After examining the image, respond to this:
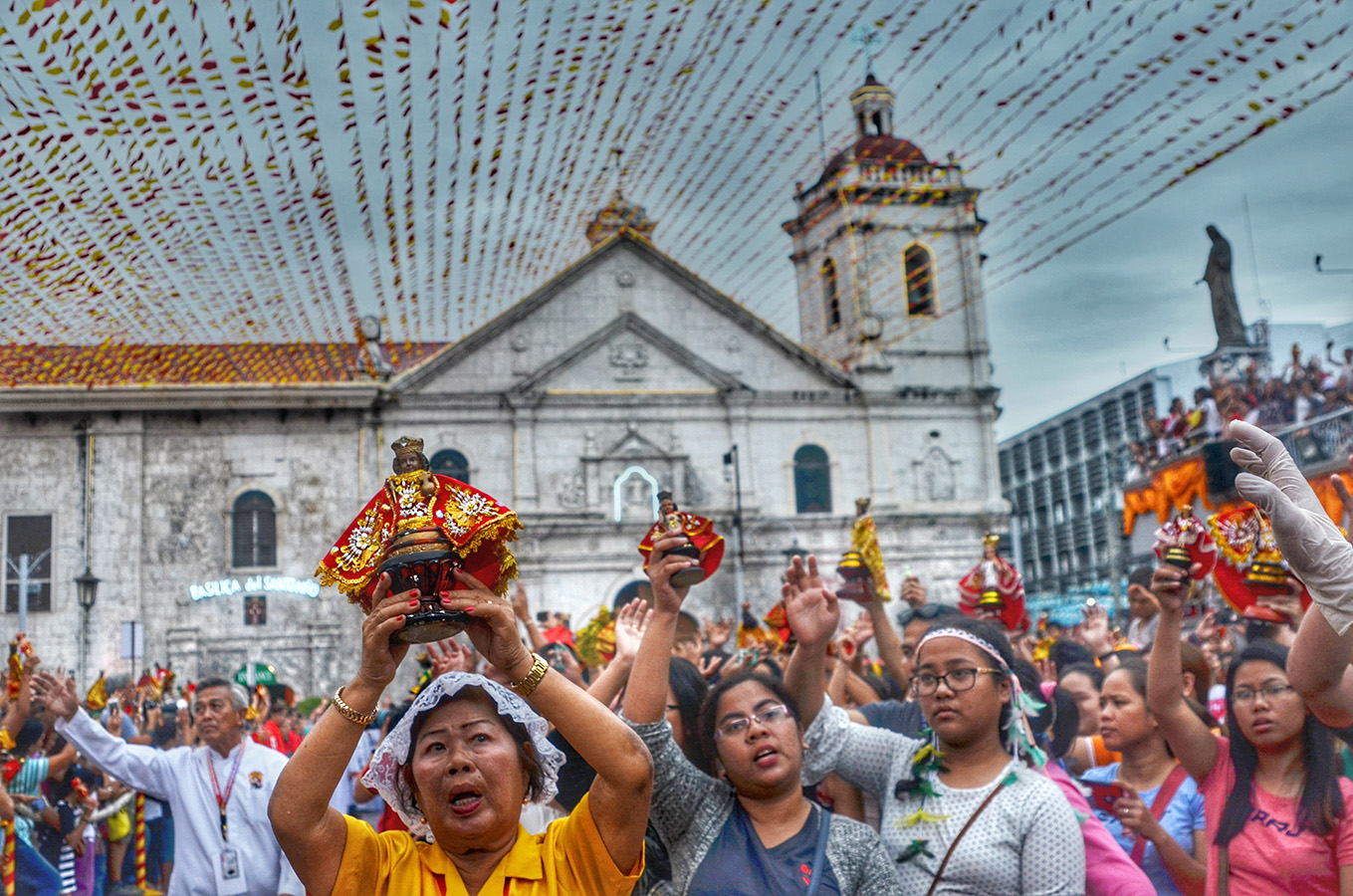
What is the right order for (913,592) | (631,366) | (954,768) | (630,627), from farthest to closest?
(631,366) → (913,592) → (630,627) → (954,768)

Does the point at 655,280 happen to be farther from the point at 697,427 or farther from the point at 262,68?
the point at 262,68

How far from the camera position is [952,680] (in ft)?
13.6

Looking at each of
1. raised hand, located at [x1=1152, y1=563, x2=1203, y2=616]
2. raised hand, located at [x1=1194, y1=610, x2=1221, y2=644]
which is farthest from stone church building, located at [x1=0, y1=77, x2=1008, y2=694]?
raised hand, located at [x1=1152, y1=563, x2=1203, y2=616]

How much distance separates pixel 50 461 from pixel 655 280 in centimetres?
1451

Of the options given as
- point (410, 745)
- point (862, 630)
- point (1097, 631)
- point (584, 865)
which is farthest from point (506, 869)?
point (1097, 631)

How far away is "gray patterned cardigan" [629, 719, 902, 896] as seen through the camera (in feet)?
12.2

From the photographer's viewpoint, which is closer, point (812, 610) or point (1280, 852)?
point (1280, 852)

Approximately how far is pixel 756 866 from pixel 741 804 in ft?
0.85

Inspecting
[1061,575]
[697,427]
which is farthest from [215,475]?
[1061,575]

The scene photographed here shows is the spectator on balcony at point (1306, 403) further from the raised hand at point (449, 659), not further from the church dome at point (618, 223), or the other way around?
the raised hand at point (449, 659)

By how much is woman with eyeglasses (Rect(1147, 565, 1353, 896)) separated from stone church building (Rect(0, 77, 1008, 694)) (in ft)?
71.9

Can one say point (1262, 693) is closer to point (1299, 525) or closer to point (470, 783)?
point (1299, 525)

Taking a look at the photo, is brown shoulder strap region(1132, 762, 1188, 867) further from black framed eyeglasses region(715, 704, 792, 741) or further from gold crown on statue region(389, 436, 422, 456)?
gold crown on statue region(389, 436, 422, 456)

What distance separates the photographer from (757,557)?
28.5m
